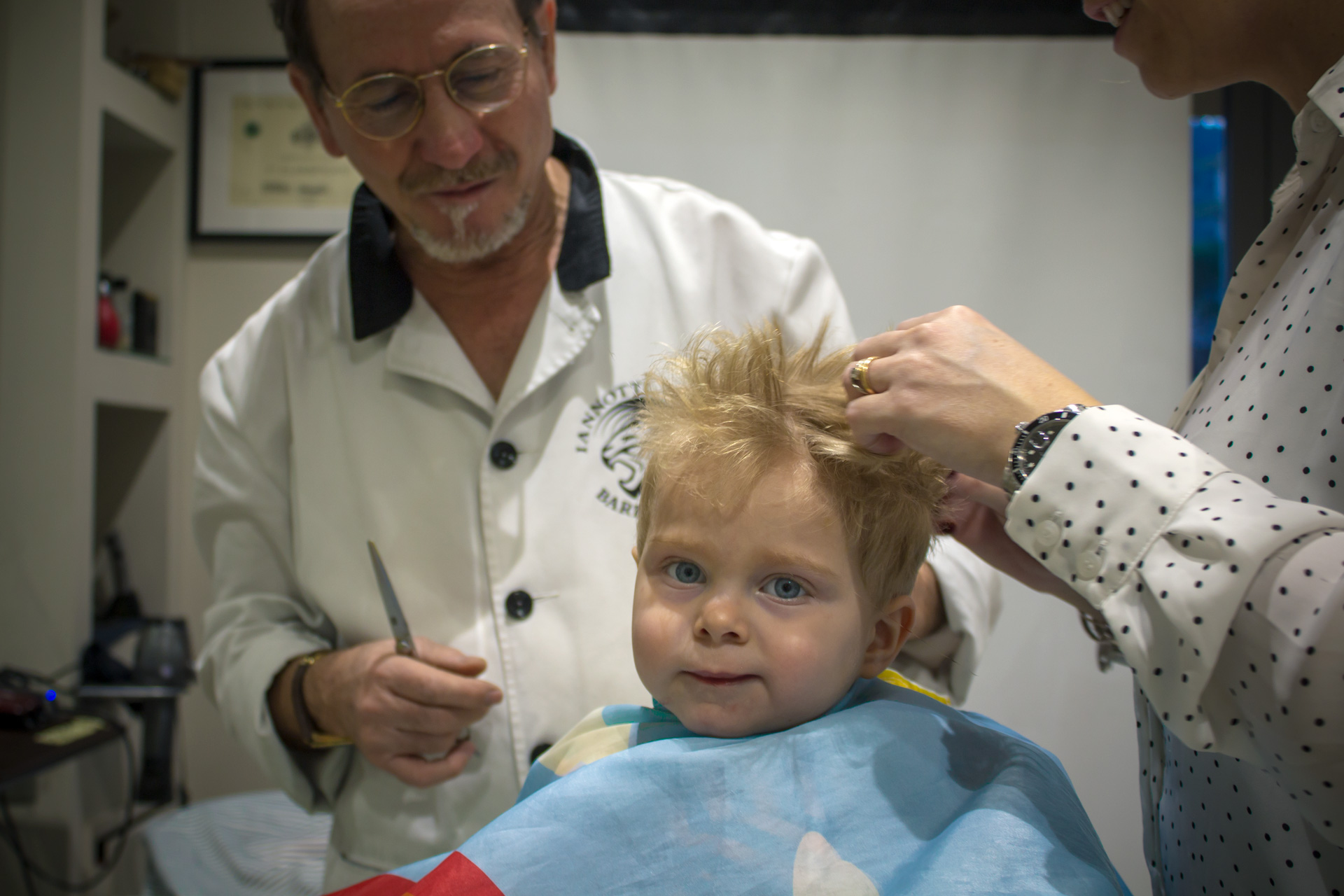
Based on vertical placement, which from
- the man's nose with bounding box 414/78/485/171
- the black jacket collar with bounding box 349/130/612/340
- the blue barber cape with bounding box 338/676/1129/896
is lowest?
the blue barber cape with bounding box 338/676/1129/896

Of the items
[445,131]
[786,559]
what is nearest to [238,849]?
[445,131]

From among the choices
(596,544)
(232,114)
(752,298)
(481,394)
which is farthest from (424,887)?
(232,114)

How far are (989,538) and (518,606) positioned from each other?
2.24 feet

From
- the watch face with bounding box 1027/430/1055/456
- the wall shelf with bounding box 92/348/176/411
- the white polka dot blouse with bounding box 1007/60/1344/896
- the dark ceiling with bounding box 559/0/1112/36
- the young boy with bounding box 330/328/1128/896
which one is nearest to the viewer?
the white polka dot blouse with bounding box 1007/60/1344/896

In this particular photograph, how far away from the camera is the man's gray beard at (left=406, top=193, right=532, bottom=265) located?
132 cm

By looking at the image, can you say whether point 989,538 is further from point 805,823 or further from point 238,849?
point 238,849

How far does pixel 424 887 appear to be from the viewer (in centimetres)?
78

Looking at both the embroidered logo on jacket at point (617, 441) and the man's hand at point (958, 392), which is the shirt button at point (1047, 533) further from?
the embroidered logo on jacket at point (617, 441)

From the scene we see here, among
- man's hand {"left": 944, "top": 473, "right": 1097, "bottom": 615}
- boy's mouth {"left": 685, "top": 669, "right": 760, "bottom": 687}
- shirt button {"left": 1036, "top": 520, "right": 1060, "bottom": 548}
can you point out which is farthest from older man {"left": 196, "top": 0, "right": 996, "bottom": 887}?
shirt button {"left": 1036, "top": 520, "right": 1060, "bottom": 548}

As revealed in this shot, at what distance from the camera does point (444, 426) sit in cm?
136

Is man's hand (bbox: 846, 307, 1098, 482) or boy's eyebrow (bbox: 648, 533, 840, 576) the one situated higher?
man's hand (bbox: 846, 307, 1098, 482)

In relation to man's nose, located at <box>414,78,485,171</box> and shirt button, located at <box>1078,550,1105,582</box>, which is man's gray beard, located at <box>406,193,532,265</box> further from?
shirt button, located at <box>1078,550,1105,582</box>

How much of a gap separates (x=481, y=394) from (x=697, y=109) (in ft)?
3.62

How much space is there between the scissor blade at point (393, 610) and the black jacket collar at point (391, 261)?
1.45ft
